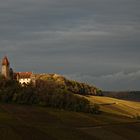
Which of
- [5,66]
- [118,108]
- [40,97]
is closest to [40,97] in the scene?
[40,97]

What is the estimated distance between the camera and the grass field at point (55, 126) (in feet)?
274

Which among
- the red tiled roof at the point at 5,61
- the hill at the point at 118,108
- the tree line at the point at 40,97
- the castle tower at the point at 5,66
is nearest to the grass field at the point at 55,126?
the tree line at the point at 40,97

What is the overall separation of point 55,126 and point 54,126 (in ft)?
1.19

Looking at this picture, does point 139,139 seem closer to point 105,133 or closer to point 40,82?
point 105,133

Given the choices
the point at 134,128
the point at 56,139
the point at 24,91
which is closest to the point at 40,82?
the point at 24,91

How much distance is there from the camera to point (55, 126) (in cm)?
9831

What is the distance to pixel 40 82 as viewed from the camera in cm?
18412

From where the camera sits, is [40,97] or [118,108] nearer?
[40,97]

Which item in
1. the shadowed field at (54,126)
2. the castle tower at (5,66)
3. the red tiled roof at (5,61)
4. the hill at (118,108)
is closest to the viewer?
the shadowed field at (54,126)

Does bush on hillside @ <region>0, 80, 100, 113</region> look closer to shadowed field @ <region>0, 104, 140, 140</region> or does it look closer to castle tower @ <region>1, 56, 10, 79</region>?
shadowed field @ <region>0, 104, 140, 140</region>

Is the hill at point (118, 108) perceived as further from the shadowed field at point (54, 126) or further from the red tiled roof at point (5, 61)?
the red tiled roof at point (5, 61)

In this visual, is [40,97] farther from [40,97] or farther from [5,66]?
[5,66]

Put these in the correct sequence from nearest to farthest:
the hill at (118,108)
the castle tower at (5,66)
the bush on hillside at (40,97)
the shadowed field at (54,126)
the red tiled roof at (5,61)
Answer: the shadowed field at (54,126) < the bush on hillside at (40,97) < the hill at (118,108) < the castle tower at (5,66) < the red tiled roof at (5,61)

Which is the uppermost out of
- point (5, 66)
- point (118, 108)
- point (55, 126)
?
point (5, 66)
